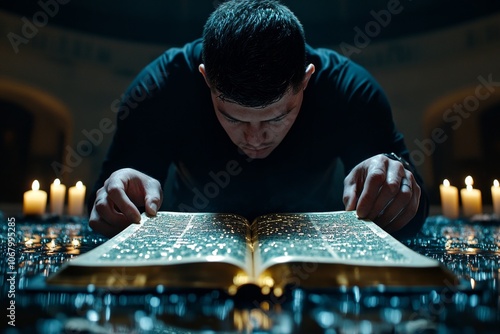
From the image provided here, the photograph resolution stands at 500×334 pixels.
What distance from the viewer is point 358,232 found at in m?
0.55

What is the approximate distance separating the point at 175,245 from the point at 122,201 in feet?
0.77

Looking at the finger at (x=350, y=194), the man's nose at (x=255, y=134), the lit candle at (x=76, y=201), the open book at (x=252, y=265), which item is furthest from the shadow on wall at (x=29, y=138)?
the open book at (x=252, y=265)

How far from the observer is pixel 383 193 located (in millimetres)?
669

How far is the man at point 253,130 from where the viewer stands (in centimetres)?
72

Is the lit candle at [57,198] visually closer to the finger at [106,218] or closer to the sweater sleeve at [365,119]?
the finger at [106,218]

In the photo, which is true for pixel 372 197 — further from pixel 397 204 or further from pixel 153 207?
pixel 153 207

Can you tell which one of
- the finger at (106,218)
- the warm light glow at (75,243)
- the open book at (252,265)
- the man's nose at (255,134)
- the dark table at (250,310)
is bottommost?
the dark table at (250,310)

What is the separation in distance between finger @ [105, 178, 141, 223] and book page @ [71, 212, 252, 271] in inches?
0.7

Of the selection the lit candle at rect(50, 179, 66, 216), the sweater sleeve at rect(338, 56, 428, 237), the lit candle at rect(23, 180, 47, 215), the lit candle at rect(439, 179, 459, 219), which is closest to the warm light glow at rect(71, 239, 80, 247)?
the sweater sleeve at rect(338, 56, 428, 237)

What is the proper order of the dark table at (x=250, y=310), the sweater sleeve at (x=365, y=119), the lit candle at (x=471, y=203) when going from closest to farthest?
the dark table at (x=250, y=310), the sweater sleeve at (x=365, y=119), the lit candle at (x=471, y=203)

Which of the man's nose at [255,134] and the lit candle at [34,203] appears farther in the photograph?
the lit candle at [34,203]

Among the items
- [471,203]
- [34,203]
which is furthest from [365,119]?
[34,203]

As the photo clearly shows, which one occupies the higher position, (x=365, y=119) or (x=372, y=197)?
(x=365, y=119)

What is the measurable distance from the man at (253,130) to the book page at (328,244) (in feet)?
0.39
